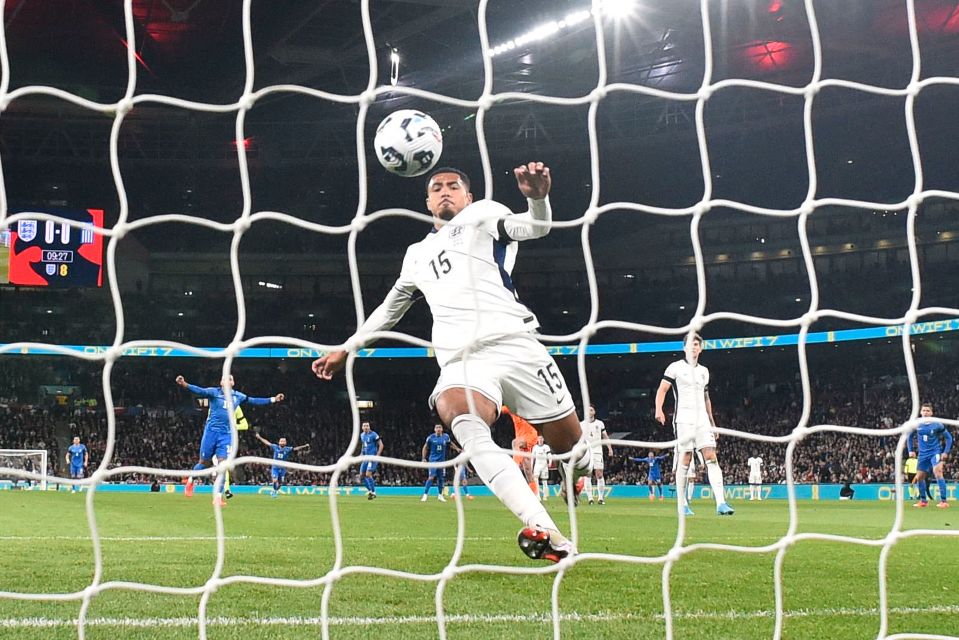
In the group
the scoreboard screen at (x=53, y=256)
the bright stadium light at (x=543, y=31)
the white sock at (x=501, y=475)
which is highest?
the bright stadium light at (x=543, y=31)

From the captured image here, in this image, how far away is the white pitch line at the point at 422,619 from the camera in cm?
342

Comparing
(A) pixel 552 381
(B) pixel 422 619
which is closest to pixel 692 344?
(A) pixel 552 381

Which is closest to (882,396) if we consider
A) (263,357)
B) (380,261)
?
(380,261)

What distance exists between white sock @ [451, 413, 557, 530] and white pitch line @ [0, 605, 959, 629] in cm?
47

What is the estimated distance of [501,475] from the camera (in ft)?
13.6

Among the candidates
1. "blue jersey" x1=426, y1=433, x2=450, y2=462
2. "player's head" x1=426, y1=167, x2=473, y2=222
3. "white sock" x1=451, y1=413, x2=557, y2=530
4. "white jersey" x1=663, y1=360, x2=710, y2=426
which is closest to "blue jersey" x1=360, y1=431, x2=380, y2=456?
"blue jersey" x1=426, y1=433, x2=450, y2=462

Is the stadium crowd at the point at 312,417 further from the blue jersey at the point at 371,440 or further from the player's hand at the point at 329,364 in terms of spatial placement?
the player's hand at the point at 329,364

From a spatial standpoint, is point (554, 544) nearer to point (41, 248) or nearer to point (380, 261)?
point (41, 248)

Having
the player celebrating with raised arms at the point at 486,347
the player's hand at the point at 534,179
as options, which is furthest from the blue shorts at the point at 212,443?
the player's hand at the point at 534,179

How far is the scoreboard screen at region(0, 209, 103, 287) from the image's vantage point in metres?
26.0

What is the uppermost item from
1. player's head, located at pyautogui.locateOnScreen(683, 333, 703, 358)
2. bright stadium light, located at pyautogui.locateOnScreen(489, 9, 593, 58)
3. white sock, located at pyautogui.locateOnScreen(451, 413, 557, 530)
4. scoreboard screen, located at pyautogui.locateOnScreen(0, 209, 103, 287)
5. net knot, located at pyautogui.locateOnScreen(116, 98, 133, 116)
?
bright stadium light, located at pyautogui.locateOnScreen(489, 9, 593, 58)

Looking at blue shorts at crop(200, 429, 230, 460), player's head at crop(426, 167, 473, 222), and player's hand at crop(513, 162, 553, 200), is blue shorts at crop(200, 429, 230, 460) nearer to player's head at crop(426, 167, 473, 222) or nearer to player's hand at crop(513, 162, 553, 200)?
player's head at crop(426, 167, 473, 222)

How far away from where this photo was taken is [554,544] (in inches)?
161

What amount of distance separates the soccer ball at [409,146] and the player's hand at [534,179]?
1.16m
